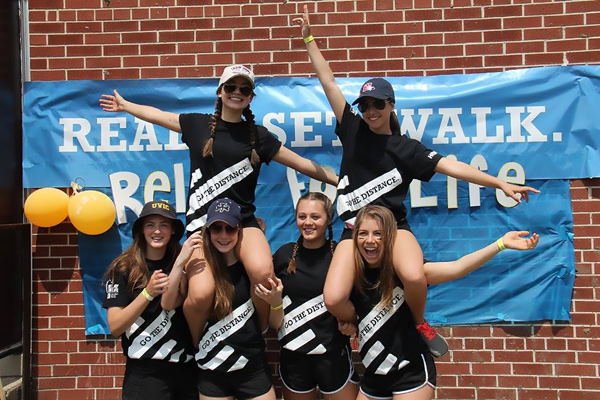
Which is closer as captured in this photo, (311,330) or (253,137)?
(311,330)

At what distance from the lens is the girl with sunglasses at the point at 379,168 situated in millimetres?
3426

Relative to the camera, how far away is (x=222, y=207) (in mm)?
3453

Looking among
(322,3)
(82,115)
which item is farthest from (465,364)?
(82,115)

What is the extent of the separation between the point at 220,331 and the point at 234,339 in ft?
0.31

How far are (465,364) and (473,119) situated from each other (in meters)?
1.93

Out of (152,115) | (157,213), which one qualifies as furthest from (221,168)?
(152,115)

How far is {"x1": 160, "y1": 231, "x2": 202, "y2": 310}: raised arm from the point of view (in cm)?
335

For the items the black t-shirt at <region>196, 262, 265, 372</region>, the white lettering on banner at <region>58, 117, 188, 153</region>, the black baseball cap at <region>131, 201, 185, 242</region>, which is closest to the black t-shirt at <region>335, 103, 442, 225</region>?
the black t-shirt at <region>196, 262, 265, 372</region>

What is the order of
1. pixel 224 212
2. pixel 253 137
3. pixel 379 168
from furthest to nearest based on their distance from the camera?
1. pixel 253 137
2. pixel 379 168
3. pixel 224 212

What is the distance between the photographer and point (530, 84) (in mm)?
4629

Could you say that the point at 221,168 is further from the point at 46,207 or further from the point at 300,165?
the point at 46,207

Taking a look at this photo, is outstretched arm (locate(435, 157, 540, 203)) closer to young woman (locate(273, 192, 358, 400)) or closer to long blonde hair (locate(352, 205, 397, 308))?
long blonde hair (locate(352, 205, 397, 308))

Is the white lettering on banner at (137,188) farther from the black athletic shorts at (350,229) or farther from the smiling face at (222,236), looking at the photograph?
the black athletic shorts at (350,229)

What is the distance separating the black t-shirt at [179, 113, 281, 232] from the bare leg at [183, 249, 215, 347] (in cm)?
32
